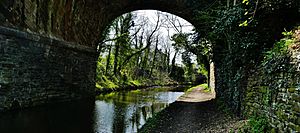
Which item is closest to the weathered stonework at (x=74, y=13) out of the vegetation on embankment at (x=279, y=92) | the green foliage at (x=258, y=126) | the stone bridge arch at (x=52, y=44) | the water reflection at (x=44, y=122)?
the stone bridge arch at (x=52, y=44)

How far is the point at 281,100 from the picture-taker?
14.6ft

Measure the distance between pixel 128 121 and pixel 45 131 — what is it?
9.63 ft

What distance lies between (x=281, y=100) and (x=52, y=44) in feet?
32.0

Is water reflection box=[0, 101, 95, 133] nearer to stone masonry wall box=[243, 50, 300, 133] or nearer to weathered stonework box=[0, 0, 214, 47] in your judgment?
weathered stonework box=[0, 0, 214, 47]

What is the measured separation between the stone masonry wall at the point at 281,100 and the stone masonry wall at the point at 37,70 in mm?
7653

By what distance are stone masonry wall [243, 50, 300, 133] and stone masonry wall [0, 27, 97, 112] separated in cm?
765

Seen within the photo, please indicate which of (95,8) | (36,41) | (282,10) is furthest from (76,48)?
(282,10)

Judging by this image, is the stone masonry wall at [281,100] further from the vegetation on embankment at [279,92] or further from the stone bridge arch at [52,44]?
the stone bridge arch at [52,44]

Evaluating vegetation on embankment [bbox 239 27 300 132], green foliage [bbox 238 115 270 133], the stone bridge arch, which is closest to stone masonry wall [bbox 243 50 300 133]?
vegetation on embankment [bbox 239 27 300 132]

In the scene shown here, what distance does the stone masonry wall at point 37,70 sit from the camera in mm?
8992

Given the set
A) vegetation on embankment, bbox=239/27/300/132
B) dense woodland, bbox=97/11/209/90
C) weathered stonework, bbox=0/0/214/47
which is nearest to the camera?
vegetation on embankment, bbox=239/27/300/132

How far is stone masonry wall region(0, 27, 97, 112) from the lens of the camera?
29.5 feet

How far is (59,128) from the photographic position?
7.26 m

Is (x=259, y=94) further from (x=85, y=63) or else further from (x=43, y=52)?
(x=85, y=63)
